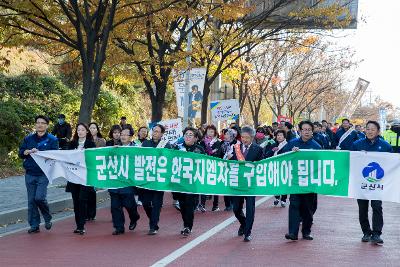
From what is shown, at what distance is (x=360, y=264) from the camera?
806 cm

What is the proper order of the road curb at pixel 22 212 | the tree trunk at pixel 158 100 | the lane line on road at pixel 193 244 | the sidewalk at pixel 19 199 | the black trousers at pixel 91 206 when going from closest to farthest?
the lane line on road at pixel 193 244, the road curb at pixel 22 212, the sidewalk at pixel 19 199, the black trousers at pixel 91 206, the tree trunk at pixel 158 100

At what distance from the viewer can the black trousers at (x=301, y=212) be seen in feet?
31.5

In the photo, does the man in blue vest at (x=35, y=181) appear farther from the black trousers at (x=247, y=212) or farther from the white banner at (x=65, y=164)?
the black trousers at (x=247, y=212)

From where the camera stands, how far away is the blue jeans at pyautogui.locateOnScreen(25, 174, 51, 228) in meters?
10.2

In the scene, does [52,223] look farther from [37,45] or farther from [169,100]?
[169,100]

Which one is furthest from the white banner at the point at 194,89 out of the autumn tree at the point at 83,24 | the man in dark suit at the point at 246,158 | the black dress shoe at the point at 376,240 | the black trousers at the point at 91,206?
the black dress shoe at the point at 376,240

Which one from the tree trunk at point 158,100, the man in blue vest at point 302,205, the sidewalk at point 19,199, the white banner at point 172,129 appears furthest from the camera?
the tree trunk at point 158,100

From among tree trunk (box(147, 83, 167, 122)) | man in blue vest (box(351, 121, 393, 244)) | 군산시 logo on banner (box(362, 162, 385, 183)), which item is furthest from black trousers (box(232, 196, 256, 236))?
tree trunk (box(147, 83, 167, 122))

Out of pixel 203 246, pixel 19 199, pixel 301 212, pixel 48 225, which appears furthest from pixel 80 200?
pixel 301 212

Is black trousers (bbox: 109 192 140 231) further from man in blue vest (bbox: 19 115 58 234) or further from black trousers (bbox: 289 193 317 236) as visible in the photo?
black trousers (bbox: 289 193 317 236)

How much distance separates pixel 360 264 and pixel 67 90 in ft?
64.0

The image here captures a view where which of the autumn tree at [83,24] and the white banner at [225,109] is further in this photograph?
the white banner at [225,109]

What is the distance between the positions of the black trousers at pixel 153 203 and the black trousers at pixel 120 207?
0.25 metres

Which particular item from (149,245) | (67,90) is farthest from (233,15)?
(149,245)
